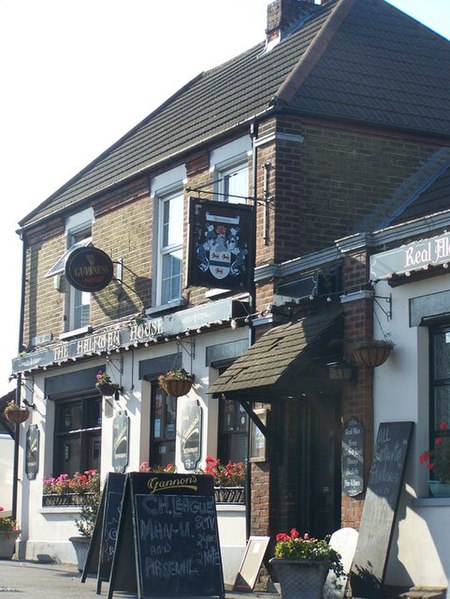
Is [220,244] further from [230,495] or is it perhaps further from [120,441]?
[120,441]

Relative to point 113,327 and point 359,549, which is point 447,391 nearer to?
point 359,549

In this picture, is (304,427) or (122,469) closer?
(304,427)

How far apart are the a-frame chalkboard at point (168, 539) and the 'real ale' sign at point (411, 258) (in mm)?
3146

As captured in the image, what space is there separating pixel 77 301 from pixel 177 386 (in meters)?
5.43

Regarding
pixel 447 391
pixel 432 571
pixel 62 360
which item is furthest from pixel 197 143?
pixel 432 571

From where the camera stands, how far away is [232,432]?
18031 millimetres

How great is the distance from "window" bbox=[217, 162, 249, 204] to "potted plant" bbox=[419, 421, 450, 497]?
220 inches

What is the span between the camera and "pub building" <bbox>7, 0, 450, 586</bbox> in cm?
1465

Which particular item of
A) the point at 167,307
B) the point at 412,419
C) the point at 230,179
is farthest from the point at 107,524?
the point at 230,179

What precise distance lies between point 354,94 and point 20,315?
360 inches

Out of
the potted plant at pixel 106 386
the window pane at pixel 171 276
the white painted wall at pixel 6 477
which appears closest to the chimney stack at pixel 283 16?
the window pane at pixel 171 276

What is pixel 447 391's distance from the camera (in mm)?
14078

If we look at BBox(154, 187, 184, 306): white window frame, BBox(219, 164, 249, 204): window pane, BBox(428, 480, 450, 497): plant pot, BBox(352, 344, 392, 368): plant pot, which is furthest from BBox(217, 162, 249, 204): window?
BBox(428, 480, 450, 497): plant pot

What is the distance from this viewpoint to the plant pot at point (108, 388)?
20641 millimetres
